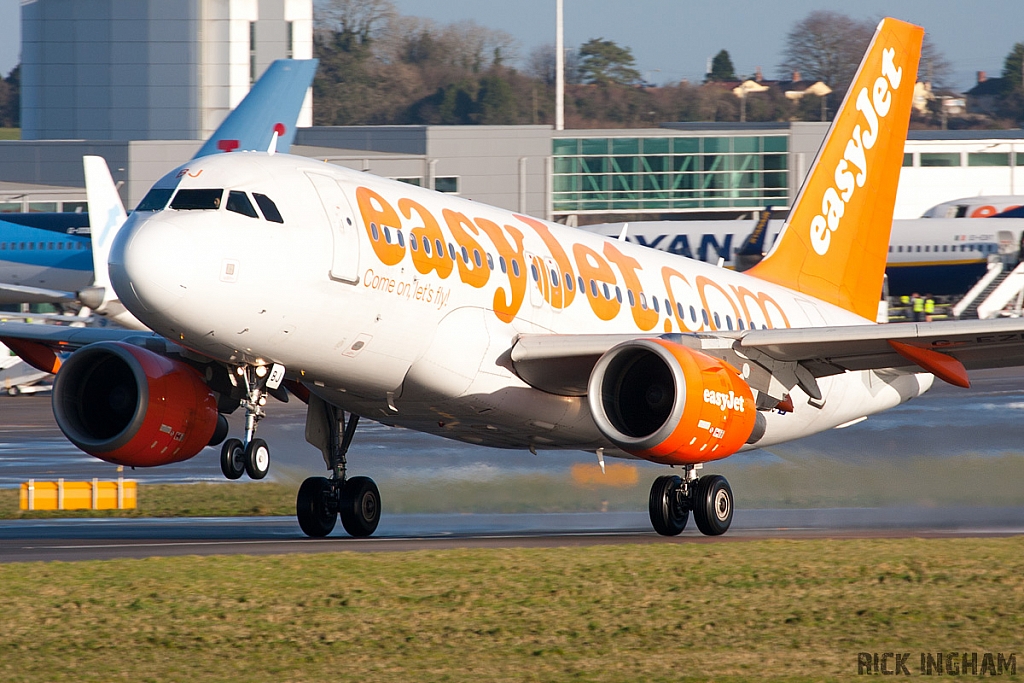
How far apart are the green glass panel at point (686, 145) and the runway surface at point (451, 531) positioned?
7845cm

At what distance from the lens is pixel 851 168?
2558cm

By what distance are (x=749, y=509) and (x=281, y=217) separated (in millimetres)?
13242

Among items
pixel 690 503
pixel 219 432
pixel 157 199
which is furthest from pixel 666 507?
pixel 157 199

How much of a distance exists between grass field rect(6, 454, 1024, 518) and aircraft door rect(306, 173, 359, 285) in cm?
915

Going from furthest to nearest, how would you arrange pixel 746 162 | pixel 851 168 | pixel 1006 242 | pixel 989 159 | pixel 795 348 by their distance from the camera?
pixel 989 159 < pixel 746 162 < pixel 1006 242 < pixel 851 168 < pixel 795 348

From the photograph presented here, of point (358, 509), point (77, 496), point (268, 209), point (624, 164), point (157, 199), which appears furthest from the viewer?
point (624, 164)

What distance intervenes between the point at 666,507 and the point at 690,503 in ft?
1.07

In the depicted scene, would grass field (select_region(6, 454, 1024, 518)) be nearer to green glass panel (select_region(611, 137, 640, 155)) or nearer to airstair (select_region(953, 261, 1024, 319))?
airstair (select_region(953, 261, 1024, 319))

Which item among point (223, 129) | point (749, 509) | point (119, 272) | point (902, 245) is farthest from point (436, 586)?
point (902, 245)

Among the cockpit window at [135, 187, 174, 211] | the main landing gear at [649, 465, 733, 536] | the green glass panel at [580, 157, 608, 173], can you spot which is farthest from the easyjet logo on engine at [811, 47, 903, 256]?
the green glass panel at [580, 157, 608, 173]

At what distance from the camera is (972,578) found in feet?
44.7

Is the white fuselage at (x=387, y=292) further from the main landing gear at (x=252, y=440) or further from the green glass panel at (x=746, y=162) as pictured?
the green glass panel at (x=746, y=162)

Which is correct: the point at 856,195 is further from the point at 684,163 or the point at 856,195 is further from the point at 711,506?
the point at 684,163

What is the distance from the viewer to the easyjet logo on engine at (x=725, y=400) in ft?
56.7
